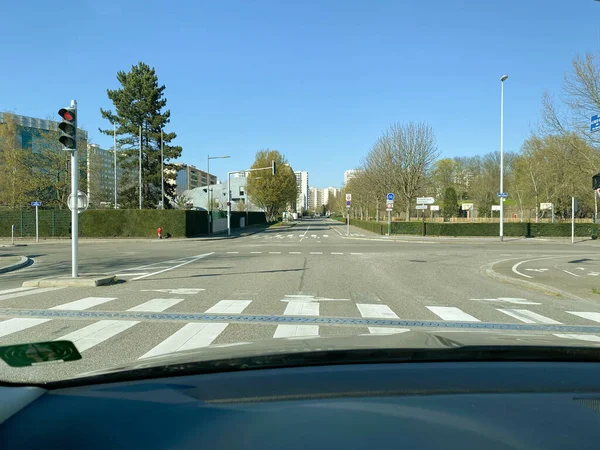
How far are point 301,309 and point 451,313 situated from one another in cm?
296

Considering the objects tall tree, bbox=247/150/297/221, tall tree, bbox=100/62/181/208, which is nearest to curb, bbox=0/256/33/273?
tall tree, bbox=100/62/181/208

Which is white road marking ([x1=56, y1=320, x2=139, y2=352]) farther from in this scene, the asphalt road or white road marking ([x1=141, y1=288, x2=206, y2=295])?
white road marking ([x1=141, y1=288, x2=206, y2=295])

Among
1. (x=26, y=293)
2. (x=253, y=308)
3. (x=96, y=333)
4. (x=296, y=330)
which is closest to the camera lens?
(x=96, y=333)

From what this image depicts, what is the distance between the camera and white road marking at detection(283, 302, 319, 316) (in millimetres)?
8359

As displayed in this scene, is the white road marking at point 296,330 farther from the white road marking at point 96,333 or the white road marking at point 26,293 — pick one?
the white road marking at point 26,293

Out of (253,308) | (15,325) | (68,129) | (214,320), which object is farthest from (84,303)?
(68,129)

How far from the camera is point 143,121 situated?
48.7 meters

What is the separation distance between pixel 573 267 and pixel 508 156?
6835 cm

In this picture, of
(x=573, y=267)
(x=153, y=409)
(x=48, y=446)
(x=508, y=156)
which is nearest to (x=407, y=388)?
(x=153, y=409)

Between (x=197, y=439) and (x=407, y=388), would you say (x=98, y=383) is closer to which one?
(x=197, y=439)

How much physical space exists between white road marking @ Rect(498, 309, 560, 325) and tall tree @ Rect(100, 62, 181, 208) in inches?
1735

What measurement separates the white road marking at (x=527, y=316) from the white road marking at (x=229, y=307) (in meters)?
5.28

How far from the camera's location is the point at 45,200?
1800 inches

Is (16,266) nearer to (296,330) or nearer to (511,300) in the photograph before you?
(296,330)
